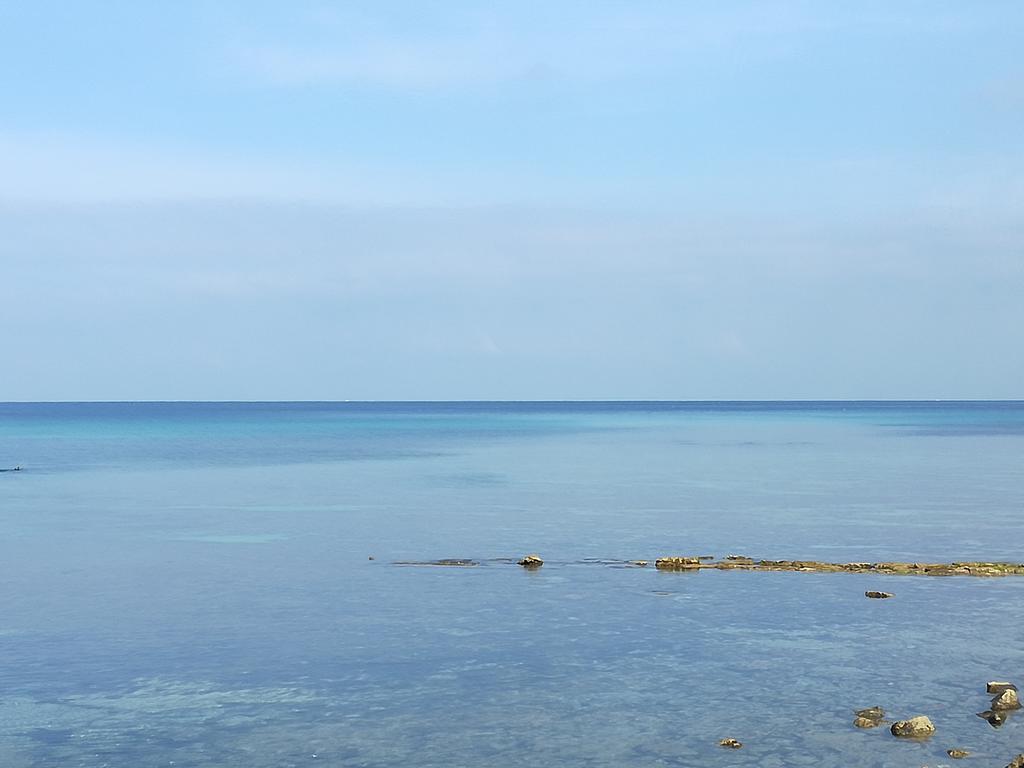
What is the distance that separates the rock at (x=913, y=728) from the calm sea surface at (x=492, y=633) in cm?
23

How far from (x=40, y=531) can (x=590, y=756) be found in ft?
117

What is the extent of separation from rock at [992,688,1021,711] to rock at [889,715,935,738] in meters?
1.95

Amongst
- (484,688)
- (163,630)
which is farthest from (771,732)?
(163,630)

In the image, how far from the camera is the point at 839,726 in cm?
1938

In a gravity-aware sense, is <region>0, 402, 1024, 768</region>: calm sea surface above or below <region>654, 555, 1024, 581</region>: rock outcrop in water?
below

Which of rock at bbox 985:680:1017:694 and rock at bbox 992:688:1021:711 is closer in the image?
rock at bbox 992:688:1021:711

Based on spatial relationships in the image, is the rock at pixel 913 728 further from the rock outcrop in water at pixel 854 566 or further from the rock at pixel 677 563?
the rock at pixel 677 563

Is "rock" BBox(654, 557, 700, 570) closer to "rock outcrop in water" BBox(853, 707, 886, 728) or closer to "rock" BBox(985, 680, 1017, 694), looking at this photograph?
"rock" BBox(985, 680, 1017, 694)

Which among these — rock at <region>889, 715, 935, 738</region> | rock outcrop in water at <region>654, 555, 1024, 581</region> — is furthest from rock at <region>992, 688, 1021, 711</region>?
rock outcrop in water at <region>654, 555, 1024, 581</region>

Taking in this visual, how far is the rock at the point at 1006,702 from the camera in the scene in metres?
19.9

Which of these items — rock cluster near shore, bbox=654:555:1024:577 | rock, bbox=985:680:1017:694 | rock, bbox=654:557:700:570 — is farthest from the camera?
rock, bbox=654:557:700:570

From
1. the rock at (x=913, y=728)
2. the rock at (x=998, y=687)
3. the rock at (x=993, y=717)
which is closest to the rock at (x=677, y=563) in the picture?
the rock at (x=998, y=687)

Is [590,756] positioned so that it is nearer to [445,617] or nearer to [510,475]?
[445,617]

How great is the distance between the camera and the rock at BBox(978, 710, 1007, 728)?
19.2 metres
